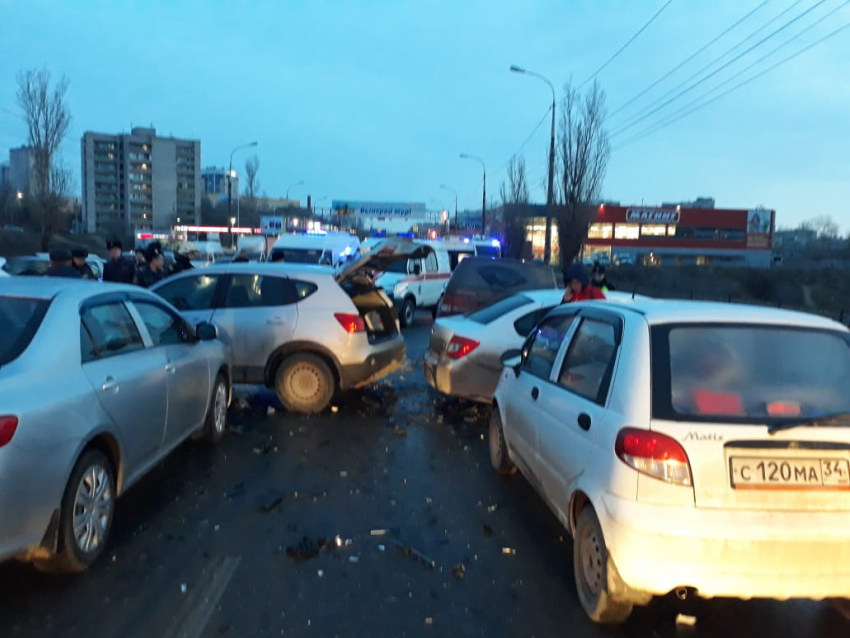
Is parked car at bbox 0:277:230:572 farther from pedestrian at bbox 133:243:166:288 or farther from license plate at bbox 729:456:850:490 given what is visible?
pedestrian at bbox 133:243:166:288

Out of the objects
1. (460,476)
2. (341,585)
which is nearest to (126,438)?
(341,585)

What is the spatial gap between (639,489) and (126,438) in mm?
3195

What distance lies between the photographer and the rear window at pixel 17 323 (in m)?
4.03

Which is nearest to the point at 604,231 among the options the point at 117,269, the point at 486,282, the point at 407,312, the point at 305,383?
the point at 407,312

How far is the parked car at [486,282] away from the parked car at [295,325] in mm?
4731

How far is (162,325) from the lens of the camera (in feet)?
19.8

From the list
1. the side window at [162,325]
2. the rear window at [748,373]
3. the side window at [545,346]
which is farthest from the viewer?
the side window at [162,325]

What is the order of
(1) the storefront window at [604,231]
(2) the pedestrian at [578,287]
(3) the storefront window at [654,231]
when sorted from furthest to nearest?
(3) the storefront window at [654,231] < (1) the storefront window at [604,231] < (2) the pedestrian at [578,287]

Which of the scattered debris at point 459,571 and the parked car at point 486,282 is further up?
the parked car at point 486,282

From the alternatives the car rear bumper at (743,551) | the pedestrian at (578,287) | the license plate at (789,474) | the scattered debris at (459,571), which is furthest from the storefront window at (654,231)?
the car rear bumper at (743,551)

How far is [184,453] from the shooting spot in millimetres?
6801

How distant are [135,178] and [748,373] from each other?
14249 centimetres

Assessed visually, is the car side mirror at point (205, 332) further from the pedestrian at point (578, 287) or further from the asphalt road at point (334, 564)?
the pedestrian at point (578, 287)

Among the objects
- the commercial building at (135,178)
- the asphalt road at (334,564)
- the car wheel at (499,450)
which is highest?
the commercial building at (135,178)
